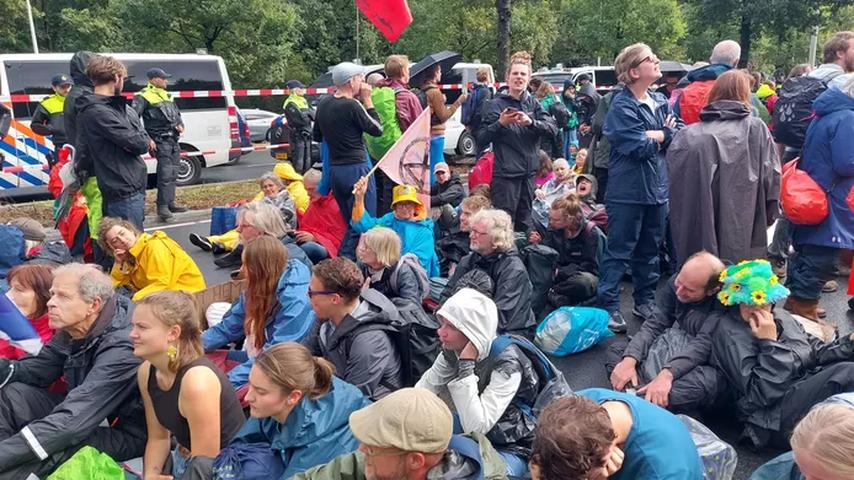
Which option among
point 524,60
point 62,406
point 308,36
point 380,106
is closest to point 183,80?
point 380,106

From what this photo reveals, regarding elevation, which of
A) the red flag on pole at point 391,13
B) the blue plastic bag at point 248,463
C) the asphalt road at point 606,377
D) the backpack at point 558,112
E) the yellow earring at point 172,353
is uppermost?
the red flag on pole at point 391,13

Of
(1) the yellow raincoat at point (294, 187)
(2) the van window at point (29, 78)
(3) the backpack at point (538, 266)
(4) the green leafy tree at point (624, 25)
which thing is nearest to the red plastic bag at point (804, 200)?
(3) the backpack at point (538, 266)

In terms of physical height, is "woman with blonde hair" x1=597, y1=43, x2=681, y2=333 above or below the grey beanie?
below

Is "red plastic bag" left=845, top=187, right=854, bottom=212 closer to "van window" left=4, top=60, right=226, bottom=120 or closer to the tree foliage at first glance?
"van window" left=4, top=60, right=226, bottom=120

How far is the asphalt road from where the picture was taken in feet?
11.1

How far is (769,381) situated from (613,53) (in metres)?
29.7

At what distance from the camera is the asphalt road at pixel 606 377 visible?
3384mm

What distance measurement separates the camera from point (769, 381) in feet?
10.5

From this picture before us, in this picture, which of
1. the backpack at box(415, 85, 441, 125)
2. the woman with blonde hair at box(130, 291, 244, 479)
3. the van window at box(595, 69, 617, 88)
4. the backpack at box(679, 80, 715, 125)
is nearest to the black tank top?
the woman with blonde hair at box(130, 291, 244, 479)

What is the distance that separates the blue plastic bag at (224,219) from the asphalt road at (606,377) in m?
0.45

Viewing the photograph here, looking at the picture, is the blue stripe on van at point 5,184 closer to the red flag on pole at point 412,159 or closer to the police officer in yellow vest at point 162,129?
the police officer in yellow vest at point 162,129

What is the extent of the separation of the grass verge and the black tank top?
6259mm

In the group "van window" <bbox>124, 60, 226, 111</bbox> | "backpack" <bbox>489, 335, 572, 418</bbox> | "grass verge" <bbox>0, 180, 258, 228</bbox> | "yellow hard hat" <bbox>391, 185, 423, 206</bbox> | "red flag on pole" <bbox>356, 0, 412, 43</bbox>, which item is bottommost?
"grass verge" <bbox>0, 180, 258, 228</bbox>

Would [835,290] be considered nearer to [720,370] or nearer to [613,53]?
[720,370]
